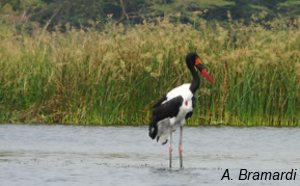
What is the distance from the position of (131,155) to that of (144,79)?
4.63m

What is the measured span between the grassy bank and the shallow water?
57 centimetres

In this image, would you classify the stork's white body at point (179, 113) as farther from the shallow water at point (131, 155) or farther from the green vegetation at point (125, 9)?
the green vegetation at point (125, 9)

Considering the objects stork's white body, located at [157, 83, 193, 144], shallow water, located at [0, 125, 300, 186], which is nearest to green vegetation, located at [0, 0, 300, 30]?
shallow water, located at [0, 125, 300, 186]

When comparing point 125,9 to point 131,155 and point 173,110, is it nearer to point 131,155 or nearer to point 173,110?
point 131,155

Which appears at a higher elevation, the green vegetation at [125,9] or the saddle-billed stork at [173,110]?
the saddle-billed stork at [173,110]

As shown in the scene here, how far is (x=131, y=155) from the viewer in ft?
57.5

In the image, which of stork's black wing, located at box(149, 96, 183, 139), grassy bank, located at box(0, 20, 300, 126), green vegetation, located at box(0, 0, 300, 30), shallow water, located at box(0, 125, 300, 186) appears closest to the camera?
shallow water, located at box(0, 125, 300, 186)

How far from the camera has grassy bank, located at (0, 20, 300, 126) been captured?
857 inches

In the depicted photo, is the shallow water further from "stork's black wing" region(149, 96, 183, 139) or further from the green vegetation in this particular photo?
the green vegetation

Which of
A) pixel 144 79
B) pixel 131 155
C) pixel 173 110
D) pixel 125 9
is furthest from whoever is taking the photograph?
pixel 125 9

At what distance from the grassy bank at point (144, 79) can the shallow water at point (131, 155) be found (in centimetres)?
57

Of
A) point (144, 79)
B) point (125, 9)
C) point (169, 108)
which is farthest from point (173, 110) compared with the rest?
point (125, 9)

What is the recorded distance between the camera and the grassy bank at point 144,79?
21766mm

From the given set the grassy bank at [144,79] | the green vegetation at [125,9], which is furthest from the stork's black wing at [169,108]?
Result: the green vegetation at [125,9]
